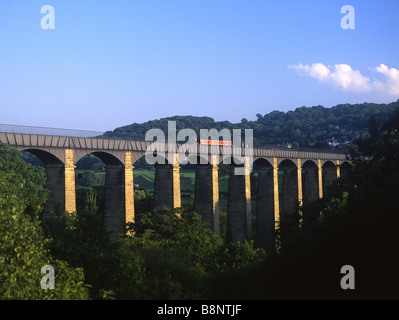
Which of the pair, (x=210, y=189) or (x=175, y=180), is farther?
(x=210, y=189)

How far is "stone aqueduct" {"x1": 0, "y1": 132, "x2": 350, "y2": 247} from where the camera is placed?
47.0 meters

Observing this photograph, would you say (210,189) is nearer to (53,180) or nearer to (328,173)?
(53,180)

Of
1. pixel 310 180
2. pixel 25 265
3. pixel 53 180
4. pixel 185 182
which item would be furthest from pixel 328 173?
pixel 25 265

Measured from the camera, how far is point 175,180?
58.2 meters

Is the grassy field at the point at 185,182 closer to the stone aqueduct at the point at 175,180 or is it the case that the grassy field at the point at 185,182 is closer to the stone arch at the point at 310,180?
the stone arch at the point at 310,180

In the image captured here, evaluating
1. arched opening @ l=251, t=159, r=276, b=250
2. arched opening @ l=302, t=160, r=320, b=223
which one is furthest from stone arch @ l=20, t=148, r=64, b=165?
arched opening @ l=302, t=160, r=320, b=223

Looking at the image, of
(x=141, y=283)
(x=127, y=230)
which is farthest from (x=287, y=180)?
(x=141, y=283)

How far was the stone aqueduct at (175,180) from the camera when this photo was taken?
4697 cm

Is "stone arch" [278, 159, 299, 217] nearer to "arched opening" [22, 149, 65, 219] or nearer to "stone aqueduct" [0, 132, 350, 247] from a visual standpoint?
"stone aqueduct" [0, 132, 350, 247]

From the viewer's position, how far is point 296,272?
2855 cm

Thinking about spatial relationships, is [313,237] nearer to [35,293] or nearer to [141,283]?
[141,283]

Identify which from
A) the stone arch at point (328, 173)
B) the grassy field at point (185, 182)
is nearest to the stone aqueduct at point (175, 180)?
the stone arch at point (328, 173)

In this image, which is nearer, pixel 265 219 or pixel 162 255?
pixel 162 255

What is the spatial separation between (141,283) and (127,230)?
2031cm
